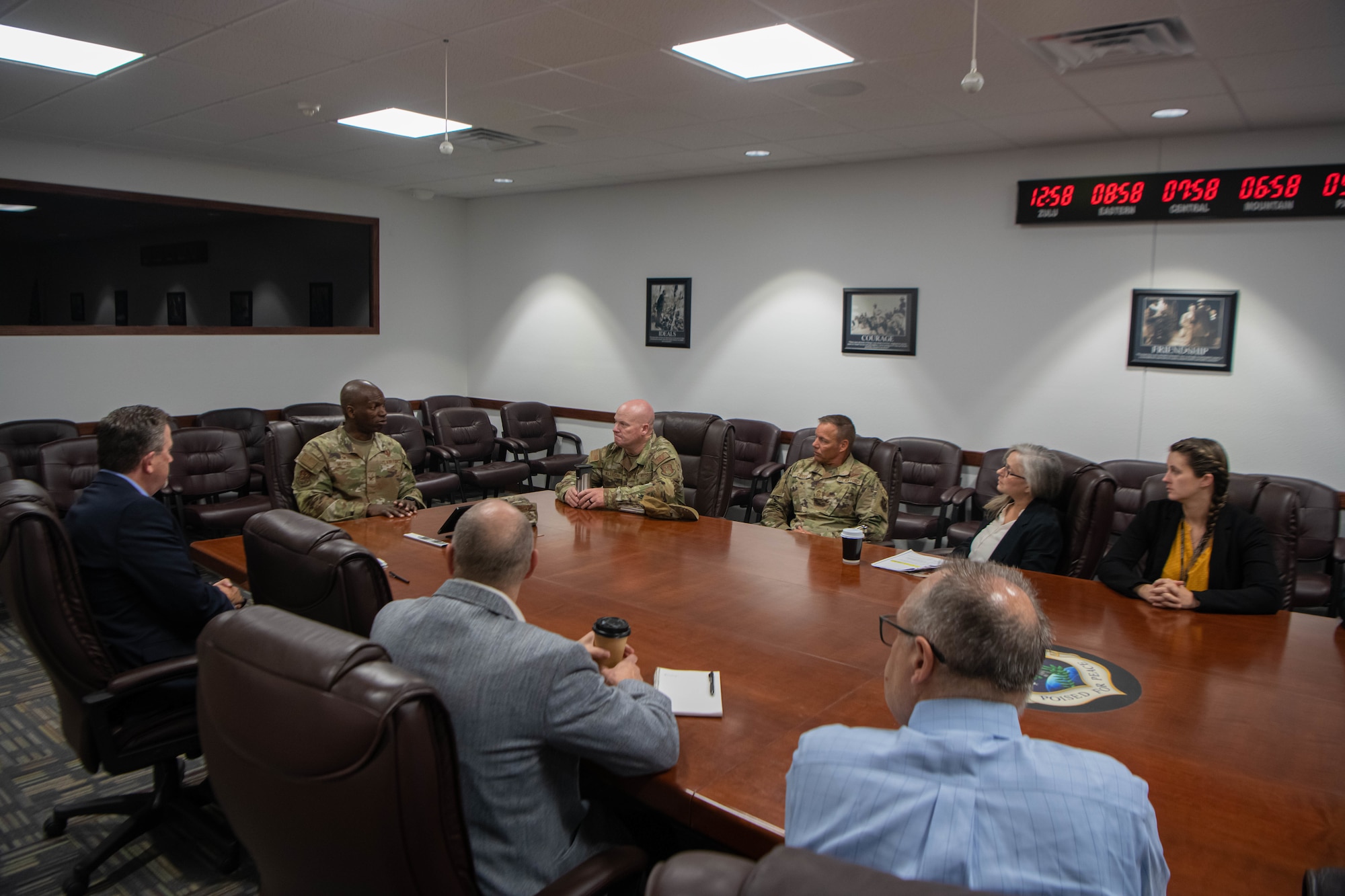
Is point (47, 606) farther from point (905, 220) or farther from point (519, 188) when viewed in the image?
point (519, 188)

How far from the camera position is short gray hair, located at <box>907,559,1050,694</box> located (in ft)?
4.06

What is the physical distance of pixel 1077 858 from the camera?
104 centimetres

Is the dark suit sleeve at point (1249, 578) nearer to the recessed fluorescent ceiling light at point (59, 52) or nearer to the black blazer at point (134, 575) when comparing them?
the black blazer at point (134, 575)

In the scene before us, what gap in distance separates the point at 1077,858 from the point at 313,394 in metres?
7.82

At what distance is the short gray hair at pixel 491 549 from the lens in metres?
1.77

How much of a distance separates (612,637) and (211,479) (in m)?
4.75

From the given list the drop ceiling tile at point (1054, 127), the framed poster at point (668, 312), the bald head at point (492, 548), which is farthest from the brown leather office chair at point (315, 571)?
the framed poster at point (668, 312)

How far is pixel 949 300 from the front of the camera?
20.3 feet

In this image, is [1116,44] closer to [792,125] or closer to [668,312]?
[792,125]

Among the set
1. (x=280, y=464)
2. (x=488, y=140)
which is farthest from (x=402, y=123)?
(x=280, y=464)

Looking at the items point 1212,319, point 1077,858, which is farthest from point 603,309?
point 1077,858

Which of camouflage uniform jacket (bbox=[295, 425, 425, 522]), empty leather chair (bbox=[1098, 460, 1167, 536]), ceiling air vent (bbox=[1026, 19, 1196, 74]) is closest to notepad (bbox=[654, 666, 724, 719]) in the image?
camouflage uniform jacket (bbox=[295, 425, 425, 522])

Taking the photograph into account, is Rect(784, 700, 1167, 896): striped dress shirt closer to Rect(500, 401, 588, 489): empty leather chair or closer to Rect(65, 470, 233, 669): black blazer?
Rect(65, 470, 233, 669): black blazer

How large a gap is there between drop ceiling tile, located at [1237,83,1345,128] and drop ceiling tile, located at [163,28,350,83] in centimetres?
446
